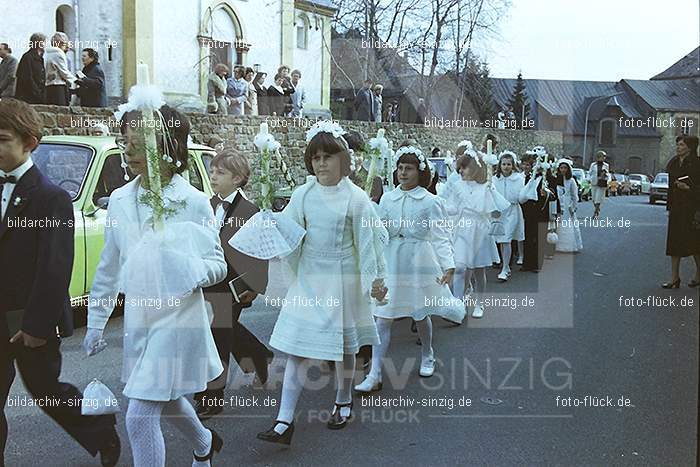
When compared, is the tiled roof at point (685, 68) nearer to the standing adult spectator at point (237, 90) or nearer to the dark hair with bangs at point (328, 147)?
the dark hair with bangs at point (328, 147)

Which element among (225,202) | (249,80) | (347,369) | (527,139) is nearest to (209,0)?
(249,80)

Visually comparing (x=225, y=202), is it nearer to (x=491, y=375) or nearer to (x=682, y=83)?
(x=491, y=375)

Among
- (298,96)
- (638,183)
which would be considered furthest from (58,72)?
(638,183)

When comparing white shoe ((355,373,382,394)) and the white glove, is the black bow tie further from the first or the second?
white shoe ((355,373,382,394))

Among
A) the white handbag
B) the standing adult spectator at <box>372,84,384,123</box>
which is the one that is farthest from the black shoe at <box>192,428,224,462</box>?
the standing adult spectator at <box>372,84,384,123</box>

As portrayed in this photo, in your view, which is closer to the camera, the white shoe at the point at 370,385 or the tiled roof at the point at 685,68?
the tiled roof at the point at 685,68

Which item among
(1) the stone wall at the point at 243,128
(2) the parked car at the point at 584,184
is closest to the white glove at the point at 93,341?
(1) the stone wall at the point at 243,128
